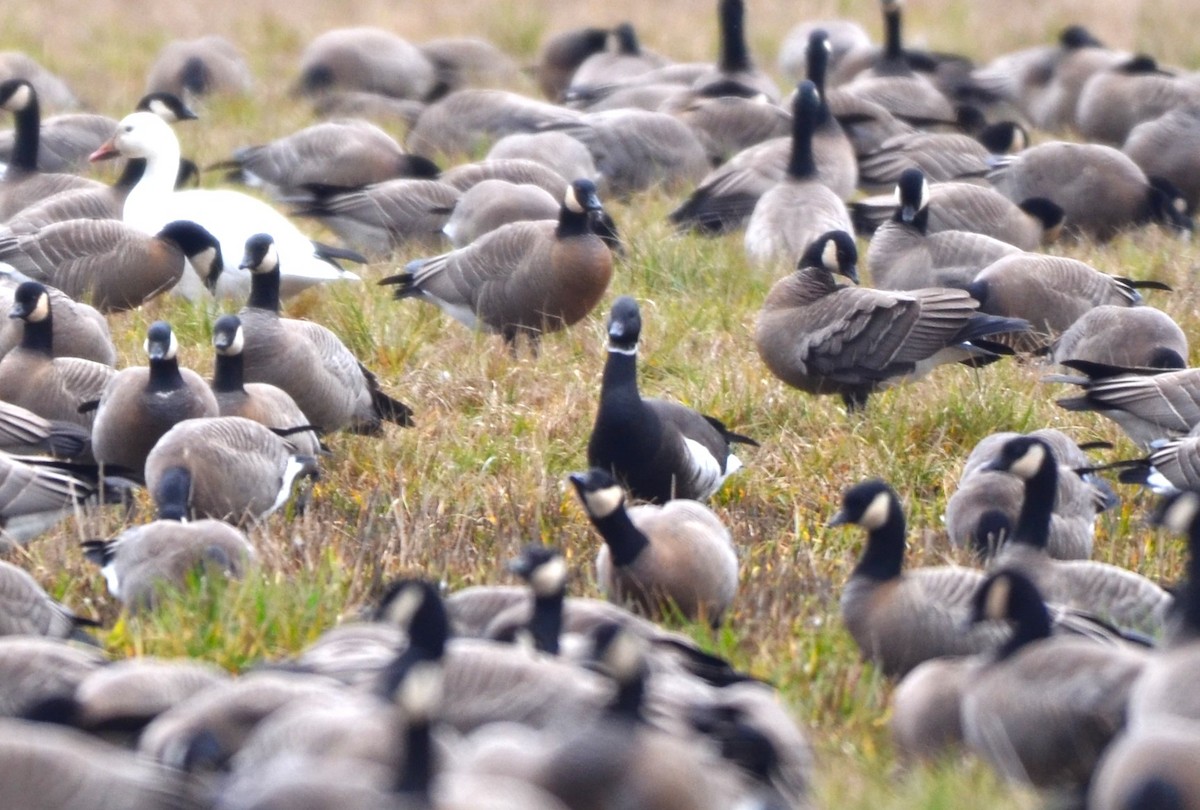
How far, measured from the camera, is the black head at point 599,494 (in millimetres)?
5531

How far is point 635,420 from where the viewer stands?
6.75 meters

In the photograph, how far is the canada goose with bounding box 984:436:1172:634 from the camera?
5.56 metres

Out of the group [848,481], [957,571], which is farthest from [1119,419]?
[957,571]

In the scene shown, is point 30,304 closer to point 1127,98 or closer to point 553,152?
point 553,152

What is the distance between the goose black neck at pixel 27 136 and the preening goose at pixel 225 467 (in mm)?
5779

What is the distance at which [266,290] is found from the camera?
8125mm

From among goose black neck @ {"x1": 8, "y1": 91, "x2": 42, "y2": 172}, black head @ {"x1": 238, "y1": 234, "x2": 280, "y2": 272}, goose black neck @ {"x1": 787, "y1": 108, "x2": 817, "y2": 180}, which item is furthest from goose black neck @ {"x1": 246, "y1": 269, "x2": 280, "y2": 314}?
goose black neck @ {"x1": 8, "y1": 91, "x2": 42, "y2": 172}

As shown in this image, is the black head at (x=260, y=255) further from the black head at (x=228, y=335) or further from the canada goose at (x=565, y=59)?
the canada goose at (x=565, y=59)

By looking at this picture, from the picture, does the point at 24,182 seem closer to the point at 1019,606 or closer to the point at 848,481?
the point at 848,481

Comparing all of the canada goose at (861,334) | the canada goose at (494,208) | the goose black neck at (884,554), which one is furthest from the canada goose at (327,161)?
the goose black neck at (884,554)

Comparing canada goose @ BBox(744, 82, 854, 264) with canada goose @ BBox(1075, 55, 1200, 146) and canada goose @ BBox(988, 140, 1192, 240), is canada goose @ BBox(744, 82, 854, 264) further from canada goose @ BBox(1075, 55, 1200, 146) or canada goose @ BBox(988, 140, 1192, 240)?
canada goose @ BBox(1075, 55, 1200, 146)

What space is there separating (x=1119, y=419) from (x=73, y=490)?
3916 mm

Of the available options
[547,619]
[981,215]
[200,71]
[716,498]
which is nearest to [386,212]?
[981,215]

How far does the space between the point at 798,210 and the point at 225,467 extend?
196 inches
